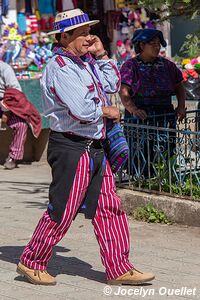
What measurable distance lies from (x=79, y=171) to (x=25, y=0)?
10898 millimetres

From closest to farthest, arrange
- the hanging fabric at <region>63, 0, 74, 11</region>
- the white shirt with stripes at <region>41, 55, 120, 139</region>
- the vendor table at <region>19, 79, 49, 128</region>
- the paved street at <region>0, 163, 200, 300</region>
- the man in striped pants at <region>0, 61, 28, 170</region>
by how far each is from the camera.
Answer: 1. the white shirt with stripes at <region>41, 55, 120, 139</region>
2. the paved street at <region>0, 163, 200, 300</region>
3. the man in striped pants at <region>0, 61, 28, 170</region>
4. the vendor table at <region>19, 79, 49, 128</region>
5. the hanging fabric at <region>63, 0, 74, 11</region>

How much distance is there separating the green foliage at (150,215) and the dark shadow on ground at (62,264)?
114 centimetres

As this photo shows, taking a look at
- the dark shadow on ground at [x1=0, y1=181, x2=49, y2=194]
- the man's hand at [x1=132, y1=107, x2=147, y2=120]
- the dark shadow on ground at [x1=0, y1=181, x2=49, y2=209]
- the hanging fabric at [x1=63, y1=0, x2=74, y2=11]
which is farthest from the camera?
the hanging fabric at [x1=63, y1=0, x2=74, y2=11]

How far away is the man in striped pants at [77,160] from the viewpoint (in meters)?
5.89

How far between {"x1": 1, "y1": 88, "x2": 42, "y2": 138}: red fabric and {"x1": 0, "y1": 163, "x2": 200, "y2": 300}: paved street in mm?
2582

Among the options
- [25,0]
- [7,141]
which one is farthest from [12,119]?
[25,0]

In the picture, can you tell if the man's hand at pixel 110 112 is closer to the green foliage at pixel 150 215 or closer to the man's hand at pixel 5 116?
the green foliage at pixel 150 215

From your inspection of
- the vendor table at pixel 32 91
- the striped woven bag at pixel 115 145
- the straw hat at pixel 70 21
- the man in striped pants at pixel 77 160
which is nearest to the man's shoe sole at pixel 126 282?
the man in striped pants at pixel 77 160

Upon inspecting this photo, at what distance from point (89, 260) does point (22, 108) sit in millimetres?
5172

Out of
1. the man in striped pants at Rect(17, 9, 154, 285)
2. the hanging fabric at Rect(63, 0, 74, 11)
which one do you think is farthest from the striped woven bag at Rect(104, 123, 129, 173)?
the hanging fabric at Rect(63, 0, 74, 11)

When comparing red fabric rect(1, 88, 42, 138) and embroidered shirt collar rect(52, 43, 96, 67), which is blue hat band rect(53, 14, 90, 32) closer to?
embroidered shirt collar rect(52, 43, 96, 67)

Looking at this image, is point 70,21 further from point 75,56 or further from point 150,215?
point 150,215

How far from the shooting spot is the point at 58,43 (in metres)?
6.10

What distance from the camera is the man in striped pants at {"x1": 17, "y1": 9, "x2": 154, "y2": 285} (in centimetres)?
589
